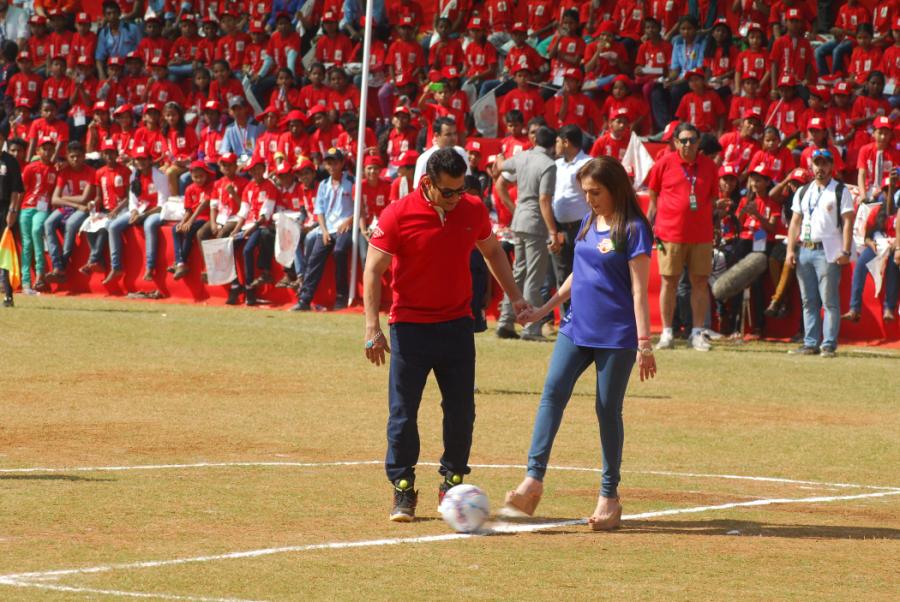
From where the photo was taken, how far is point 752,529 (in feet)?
27.4

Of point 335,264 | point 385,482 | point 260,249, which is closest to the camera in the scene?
point 385,482

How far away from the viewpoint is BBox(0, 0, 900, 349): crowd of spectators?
1962 cm

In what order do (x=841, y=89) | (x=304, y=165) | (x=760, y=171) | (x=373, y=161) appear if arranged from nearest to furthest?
(x=760, y=171) < (x=841, y=89) < (x=373, y=161) < (x=304, y=165)

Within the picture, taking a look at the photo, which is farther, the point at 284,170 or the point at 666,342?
the point at 284,170

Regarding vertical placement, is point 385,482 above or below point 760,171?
below

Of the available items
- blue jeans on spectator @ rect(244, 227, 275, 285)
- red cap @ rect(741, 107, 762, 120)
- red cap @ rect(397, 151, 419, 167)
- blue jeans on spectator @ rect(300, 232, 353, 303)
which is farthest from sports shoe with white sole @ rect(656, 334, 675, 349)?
blue jeans on spectator @ rect(244, 227, 275, 285)

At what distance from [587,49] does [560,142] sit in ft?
24.4

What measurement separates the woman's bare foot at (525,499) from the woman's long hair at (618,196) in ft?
4.22

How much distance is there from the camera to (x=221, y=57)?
29.4 meters

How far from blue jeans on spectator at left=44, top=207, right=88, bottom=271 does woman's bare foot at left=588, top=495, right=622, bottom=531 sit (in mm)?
19383

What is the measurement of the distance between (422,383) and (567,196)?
1010cm

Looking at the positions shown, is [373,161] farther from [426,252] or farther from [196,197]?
[426,252]

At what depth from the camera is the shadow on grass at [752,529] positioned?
26.9 ft

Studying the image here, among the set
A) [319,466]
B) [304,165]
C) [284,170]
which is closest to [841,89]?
[304,165]
